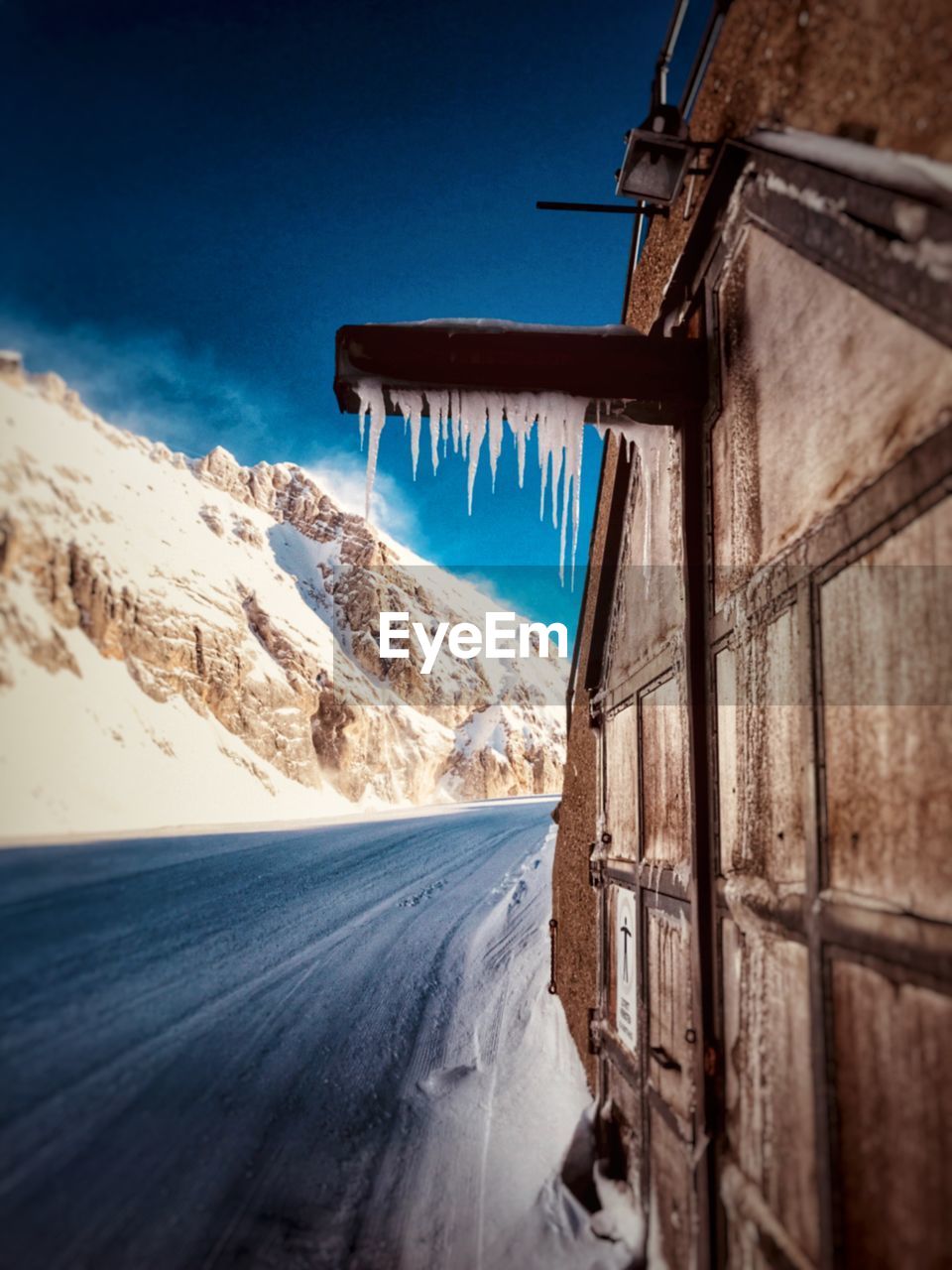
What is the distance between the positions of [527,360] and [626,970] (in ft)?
15.4

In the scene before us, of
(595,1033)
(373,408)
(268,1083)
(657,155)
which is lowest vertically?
(268,1083)

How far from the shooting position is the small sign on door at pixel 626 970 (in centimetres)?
507

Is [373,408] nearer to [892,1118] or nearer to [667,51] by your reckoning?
[667,51]

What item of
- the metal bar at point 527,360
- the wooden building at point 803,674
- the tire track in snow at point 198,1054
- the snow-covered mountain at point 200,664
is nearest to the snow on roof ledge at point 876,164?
the wooden building at point 803,674

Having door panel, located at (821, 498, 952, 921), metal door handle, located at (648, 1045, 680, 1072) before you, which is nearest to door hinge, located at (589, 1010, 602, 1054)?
metal door handle, located at (648, 1045, 680, 1072)

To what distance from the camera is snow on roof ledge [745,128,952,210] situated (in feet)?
5.78

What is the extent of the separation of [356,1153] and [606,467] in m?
7.27

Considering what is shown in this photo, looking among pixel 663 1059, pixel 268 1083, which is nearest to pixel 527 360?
pixel 663 1059

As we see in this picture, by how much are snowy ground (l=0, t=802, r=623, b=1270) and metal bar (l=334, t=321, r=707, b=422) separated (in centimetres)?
573

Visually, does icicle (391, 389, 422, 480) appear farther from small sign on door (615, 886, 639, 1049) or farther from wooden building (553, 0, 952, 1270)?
small sign on door (615, 886, 639, 1049)

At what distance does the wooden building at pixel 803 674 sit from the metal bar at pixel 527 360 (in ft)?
0.89

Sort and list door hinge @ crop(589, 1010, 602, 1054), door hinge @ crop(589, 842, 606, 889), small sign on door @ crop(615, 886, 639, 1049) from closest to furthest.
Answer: small sign on door @ crop(615, 886, 639, 1049) < door hinge @ crop(589, 1010, 602, 1054) < door hinge @ crop(589, 842, 606, 889)

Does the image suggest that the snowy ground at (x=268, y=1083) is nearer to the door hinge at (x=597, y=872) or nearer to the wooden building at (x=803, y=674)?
the wooden building at (x=803, y=674)

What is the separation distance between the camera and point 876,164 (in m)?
2.04
